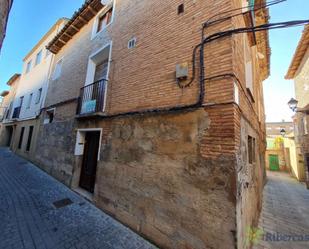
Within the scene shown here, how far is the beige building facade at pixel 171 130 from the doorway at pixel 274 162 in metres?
19.2

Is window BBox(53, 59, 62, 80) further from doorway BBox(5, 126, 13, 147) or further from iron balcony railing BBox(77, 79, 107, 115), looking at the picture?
doorway BBox(5, 126, 13, 147)

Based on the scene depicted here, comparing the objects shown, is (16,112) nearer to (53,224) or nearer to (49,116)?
(49,116)

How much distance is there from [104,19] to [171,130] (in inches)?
287

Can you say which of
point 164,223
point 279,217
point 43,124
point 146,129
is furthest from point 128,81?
point 43,124

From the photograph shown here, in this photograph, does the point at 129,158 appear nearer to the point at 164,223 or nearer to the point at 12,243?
the point at 164,223

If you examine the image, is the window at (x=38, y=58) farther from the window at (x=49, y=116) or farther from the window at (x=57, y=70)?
the window at (x=49, y=116)

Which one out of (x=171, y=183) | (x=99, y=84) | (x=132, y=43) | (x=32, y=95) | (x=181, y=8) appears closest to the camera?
(x=171, y=183)

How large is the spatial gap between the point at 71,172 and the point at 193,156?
5.59 meters

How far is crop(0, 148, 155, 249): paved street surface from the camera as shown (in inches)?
121

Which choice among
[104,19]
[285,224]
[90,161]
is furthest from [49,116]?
[285,224]

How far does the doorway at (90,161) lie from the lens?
5.95 meters

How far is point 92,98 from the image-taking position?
20.5 ft

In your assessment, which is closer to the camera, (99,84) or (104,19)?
(99,84)

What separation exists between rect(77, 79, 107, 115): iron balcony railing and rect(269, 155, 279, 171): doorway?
23601 millimetres
